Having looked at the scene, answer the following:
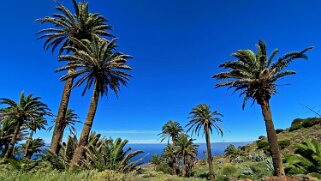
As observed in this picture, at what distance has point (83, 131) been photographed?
2172 cm

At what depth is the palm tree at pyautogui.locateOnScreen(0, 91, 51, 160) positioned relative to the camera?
109ft

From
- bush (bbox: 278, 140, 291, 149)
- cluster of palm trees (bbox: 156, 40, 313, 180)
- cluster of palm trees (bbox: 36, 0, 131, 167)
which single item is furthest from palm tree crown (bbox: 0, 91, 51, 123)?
bush (bbox: 278, 140, 291, 149)

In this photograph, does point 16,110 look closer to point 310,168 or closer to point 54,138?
point 54,138

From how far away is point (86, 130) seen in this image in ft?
71.3

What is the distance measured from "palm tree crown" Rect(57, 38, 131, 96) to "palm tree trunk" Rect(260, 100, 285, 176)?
12.7m

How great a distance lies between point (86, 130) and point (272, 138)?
16008mm

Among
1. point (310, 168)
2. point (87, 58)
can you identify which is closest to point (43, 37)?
point (87, 58)

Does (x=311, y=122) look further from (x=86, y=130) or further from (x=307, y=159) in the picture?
(x=86, y=130)

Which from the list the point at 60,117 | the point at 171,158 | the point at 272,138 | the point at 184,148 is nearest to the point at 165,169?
the point at 171,158

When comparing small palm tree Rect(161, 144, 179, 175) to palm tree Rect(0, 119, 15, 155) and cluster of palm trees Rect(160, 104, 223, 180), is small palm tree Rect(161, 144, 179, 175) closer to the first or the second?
cluster of palm trees Rect(160, 104, 223, 180)

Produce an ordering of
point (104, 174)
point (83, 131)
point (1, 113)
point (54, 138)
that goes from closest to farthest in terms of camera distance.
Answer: point (104, 174), point (83, 131), point (54, 138), point (1, 113)

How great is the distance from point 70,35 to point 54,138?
403 inches

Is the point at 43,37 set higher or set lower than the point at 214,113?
higher

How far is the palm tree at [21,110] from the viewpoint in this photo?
3318cm
